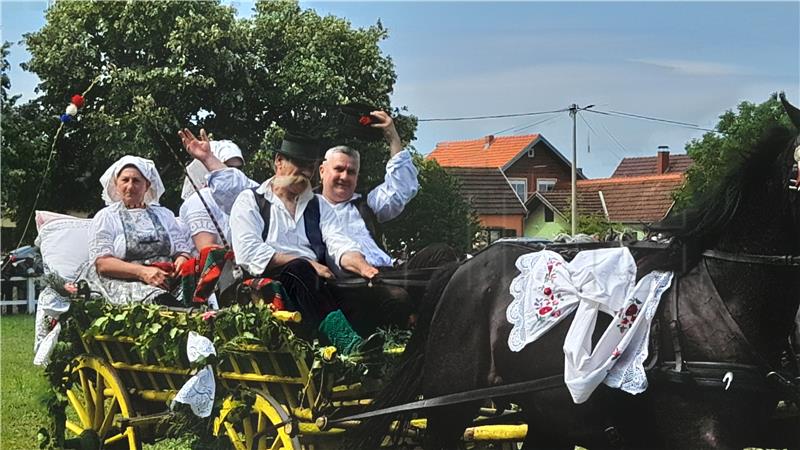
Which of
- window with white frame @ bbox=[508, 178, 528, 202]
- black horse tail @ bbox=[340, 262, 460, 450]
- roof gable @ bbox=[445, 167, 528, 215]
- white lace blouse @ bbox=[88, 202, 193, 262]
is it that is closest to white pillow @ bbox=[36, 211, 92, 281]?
white lace blouse @ bbox=[88, 202, 193, 262]

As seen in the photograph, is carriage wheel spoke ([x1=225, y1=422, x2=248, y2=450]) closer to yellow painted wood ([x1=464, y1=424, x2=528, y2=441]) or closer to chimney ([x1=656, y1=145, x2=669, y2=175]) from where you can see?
yellow painted wood ([x1=464, y1=424, x2=528, y2=441])

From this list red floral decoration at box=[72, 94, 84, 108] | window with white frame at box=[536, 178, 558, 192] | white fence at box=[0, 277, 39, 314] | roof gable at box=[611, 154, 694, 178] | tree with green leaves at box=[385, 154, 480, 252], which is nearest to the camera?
roof gable at box=[611, 154, 694, 178]

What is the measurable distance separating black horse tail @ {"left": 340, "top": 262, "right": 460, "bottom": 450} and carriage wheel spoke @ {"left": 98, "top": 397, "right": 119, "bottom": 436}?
1.70m

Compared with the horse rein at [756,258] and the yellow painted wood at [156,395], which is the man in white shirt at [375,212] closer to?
the yellow painted wood at [156,395]

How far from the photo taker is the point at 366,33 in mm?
4988

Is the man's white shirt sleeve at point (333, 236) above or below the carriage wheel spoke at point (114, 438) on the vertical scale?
above

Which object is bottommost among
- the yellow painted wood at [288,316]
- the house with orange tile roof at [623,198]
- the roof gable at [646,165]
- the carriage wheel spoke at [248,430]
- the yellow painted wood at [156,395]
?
the carriage wheel spoke at [248,430]

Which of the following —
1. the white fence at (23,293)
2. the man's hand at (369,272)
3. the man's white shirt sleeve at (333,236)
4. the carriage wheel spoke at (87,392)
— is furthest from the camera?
the white fence at (23,293)

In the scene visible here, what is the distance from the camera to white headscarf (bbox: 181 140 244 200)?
217 inches

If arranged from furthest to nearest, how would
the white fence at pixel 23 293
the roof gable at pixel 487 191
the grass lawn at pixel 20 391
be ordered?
the white fence at pixel 23 293 → the grass lawn at pixel 20 391 → the roof gable at pixel 487 191

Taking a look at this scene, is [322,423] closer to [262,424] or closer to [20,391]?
[262,424]

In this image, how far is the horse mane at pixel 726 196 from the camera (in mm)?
3885

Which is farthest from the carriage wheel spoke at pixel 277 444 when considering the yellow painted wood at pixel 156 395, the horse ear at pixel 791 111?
the horse ear at pixel 791 111

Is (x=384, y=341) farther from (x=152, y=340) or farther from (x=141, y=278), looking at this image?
(x=141, y=278)
